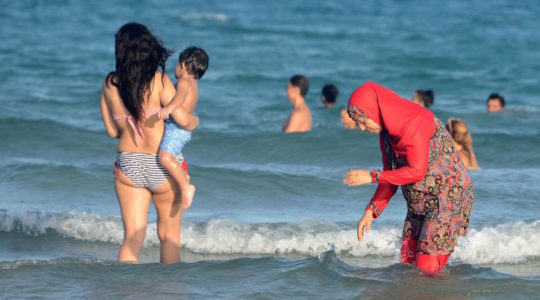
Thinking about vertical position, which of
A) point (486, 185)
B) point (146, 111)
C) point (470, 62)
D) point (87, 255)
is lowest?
point (87, 255)

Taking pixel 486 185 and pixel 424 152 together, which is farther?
pixel 486 185

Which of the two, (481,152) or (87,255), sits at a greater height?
(481,152)

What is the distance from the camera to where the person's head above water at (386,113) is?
16.0 ft

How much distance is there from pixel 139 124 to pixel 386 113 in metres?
1.53

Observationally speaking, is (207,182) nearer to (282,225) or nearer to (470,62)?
(282,225)

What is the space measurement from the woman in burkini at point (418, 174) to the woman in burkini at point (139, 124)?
1.14 meters

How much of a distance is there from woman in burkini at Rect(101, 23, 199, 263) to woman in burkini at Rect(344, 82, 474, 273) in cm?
114

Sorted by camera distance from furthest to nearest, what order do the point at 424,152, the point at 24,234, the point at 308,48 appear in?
the point at 308,48, the point at 24,234, the point at 424,152

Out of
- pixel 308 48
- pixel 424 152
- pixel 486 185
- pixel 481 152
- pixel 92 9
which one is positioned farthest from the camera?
pixel 92 9

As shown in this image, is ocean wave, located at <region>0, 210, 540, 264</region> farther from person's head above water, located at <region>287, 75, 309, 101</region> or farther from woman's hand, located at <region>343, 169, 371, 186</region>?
person's head above water, located at <region>287, 75, 309, 101</region>

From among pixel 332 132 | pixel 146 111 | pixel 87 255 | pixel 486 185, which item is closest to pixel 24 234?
pixel 87 255

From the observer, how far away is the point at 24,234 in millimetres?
7688

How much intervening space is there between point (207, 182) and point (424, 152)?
5.19m

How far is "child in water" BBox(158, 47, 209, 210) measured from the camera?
5.21 m
